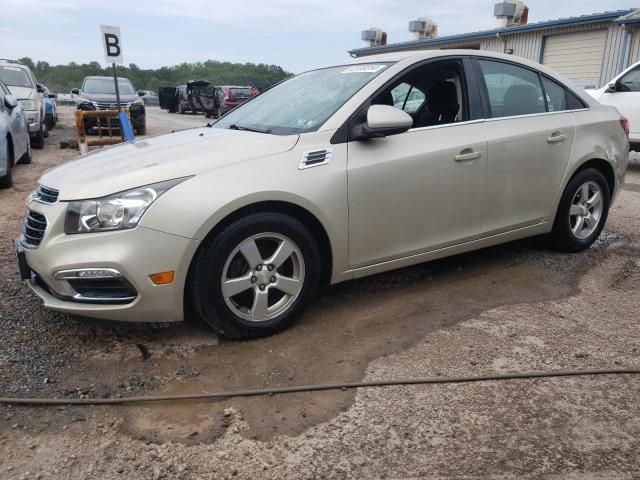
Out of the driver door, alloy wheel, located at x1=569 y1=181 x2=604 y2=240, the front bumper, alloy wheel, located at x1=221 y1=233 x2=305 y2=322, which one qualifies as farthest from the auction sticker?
alloy wheel, located at x1=569 y1=181 x2=604 y2=240

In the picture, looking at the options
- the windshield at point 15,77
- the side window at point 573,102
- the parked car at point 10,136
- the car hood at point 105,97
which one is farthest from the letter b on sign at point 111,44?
the side window at point 573,102

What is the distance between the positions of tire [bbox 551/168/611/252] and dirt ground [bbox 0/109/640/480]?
59cm

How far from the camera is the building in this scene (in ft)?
54.1

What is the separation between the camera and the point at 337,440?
7.65ft

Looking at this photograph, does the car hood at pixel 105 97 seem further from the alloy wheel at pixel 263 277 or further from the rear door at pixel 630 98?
the alloy wheel at pixel 263 277

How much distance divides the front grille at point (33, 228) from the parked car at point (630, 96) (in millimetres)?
9423

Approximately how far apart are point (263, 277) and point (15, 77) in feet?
43.8

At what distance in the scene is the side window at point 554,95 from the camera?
14.5ft

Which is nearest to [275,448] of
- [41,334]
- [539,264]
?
[41,334]

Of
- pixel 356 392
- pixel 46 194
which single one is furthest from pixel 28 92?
pixel 356 392

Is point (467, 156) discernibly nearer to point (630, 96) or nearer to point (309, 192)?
point (309, 192)

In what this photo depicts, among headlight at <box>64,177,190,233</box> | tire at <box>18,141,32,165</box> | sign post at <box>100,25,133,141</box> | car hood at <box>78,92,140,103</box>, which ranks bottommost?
tire at <box>18,141,32,165</box>

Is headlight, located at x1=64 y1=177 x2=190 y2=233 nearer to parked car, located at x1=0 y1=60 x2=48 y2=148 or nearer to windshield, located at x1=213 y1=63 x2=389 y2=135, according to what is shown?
windshield, located at x1=213 y1=63 x2=389 y2=135

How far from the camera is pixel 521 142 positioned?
159 inches
